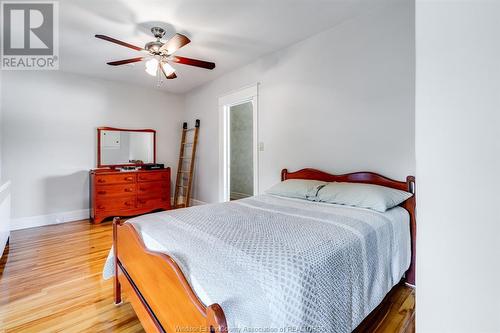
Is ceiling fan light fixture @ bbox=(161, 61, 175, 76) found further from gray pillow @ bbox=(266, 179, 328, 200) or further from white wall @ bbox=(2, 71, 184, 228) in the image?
white wall @ bbox=(2, 71, 184, 228)

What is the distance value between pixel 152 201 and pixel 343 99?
11.5 feet

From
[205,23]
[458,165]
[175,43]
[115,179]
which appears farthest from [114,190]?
[458,165]

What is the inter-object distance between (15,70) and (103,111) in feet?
3.82

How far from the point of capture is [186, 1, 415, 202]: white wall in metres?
2.09

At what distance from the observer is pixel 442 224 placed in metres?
0.44

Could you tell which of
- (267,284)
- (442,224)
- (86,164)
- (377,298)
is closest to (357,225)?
(377,298)

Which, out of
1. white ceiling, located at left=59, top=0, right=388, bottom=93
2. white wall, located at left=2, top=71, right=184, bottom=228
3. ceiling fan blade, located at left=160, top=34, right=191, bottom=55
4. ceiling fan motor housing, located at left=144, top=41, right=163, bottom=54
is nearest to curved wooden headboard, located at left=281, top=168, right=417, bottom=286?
white ceiling, located at left=59, top=0, right=388, bottom=93

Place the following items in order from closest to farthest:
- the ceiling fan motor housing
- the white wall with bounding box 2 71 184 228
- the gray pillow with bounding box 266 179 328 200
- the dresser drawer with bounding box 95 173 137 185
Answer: the gray pillow with bounding box 266 179 328 200 < the ceiling fan motor housing < the white wall with bounding box 2 71 184 228 < the dresser drawer with bounding box 95 173 137 185

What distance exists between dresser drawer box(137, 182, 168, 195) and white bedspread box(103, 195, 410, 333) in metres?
2.49

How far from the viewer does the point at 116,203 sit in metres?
3.83

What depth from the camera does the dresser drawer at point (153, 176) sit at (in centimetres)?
412

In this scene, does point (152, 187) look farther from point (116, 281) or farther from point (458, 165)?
point (458, 165)

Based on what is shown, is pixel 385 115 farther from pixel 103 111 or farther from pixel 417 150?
pixel 103 111

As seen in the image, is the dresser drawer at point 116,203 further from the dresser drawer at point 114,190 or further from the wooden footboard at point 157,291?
the wooden footboard at point 157,291
